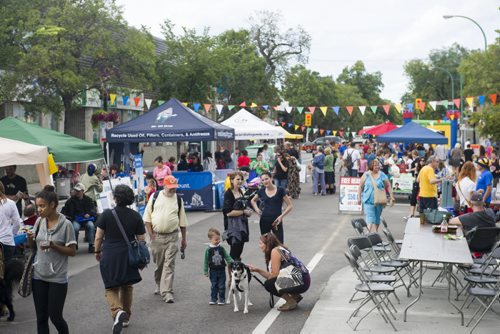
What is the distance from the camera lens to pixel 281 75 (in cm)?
6328

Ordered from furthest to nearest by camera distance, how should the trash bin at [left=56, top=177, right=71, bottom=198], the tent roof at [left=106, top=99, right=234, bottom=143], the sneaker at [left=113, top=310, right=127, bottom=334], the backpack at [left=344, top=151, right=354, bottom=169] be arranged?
the backpack at [left=344, top=151, right=354, bottom=169] < the trash bin at [left=56, top=177, right=71, bottom=198] < the tent roof at [left=106, top=99, right=234, bottom=143] < the sneaker at [left=113, top=310, right=127, bottom=334]

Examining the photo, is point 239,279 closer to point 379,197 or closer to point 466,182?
point 379,197

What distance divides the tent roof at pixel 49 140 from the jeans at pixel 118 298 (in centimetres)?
594

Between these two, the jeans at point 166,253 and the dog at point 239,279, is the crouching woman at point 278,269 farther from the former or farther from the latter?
the jeans at point 166,253

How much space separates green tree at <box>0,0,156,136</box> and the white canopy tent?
34.4ft

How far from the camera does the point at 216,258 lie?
9375mm

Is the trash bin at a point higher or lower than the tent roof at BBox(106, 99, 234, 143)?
lower

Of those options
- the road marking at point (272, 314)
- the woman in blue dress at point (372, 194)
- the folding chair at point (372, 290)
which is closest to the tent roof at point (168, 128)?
the woman in blue dress at point (372, 194)

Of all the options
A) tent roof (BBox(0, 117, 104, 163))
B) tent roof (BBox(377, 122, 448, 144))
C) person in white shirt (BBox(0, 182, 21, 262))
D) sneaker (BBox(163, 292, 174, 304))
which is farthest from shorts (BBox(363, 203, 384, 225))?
tent roof (BBox(377, 122, 448, 144))

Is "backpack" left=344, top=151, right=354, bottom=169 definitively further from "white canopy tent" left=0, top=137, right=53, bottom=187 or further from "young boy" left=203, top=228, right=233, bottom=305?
"young boy" left=203, top=228, right=233, bottom=305

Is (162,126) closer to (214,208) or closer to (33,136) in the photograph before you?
(214,208)

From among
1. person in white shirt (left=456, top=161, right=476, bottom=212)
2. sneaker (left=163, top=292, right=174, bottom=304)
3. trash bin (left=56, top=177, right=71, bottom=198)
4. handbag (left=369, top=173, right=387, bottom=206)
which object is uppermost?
person in white shirt (left=456, top=161, right=476, bottom=212)

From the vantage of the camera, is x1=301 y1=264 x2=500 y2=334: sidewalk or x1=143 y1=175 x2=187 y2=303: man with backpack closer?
x1=301 y1=264 x2=500 y2=334: sidewalk

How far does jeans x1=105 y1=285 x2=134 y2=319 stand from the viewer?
7.63 m
